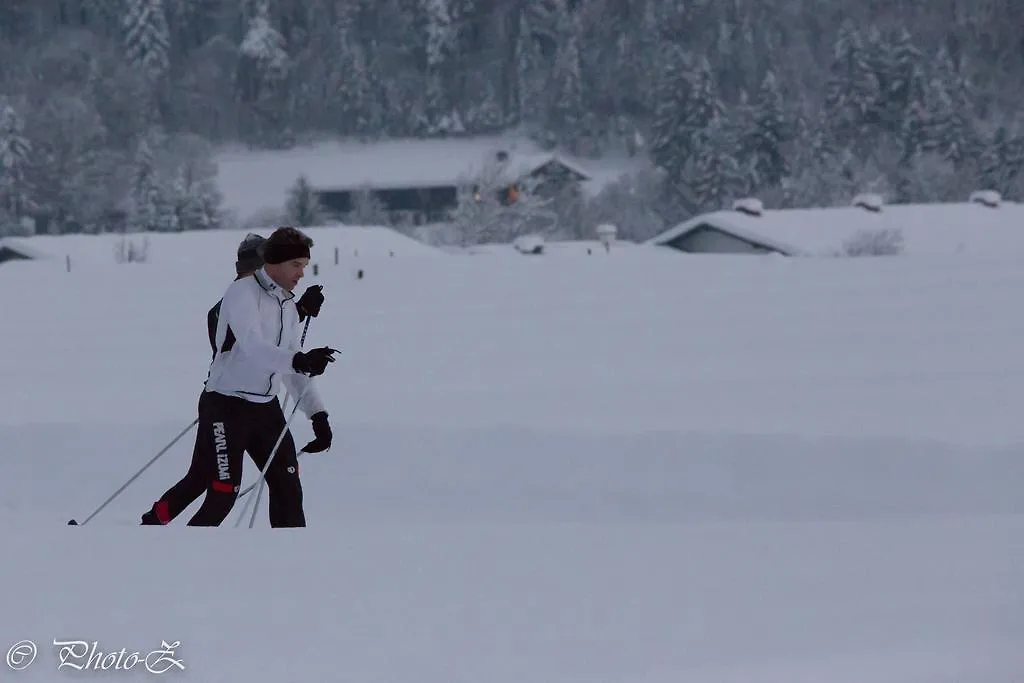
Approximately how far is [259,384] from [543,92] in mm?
98502

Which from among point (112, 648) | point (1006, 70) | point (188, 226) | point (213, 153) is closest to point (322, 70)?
point (213, 153)

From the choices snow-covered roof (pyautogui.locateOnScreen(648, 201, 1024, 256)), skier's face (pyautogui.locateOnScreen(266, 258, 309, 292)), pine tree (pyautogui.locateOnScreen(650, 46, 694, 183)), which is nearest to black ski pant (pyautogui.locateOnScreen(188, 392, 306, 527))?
skier's face (pyautogui.locateOnScreen(266, 258, 309, 292))

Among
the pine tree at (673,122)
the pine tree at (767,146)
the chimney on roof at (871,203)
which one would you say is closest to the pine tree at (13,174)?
the pine tree at (673,122)

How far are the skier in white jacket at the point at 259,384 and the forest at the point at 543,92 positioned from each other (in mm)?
71276

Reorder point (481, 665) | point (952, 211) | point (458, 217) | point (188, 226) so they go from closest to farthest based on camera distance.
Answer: point (481, 665) < point (952, 211) < point (458, 217) < point (188, 226)

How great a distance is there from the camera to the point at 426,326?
16922mm

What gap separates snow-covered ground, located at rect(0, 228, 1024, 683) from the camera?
3.98 m

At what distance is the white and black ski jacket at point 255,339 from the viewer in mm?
5480

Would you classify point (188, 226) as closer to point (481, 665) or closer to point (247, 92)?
point (247, 92)

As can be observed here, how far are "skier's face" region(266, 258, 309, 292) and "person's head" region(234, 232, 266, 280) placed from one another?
0.16 m

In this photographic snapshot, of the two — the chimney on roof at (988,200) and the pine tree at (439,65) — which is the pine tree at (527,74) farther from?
the chimney on roof at (988,200)

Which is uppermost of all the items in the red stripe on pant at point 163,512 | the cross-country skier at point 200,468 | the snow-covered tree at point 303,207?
the cross-country skier at point 200,468

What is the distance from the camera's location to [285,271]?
5.56m

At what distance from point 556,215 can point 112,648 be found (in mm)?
70958
